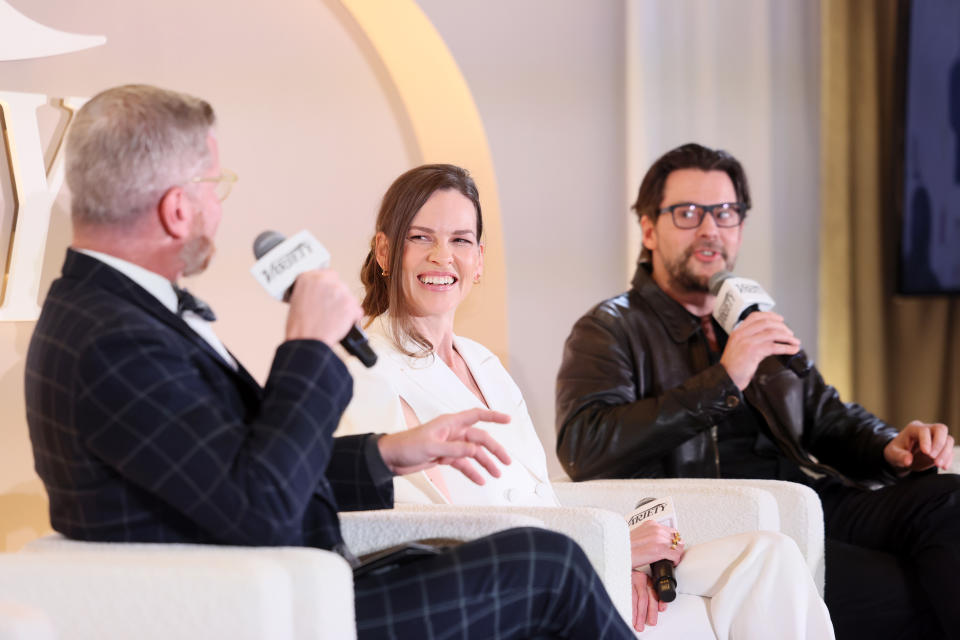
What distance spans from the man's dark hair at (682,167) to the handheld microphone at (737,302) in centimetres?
38

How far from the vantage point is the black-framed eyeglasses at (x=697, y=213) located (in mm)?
3203

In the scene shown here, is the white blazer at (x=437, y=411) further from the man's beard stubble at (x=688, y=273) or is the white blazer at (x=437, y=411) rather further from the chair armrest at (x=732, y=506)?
the man's beard stubble at (x=688, y=273)

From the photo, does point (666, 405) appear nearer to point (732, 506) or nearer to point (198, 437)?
point (732, 506)

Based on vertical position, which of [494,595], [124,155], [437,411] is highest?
[124,155]

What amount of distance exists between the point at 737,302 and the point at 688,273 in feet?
1.01

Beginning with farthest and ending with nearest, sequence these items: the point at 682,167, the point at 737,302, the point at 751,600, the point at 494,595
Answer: the point at 682,167 < the point at 737,302 < the point at 751,600 < the point at 494,595

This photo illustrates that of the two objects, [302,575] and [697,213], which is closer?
[302,575]

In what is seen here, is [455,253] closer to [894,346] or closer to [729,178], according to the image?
[729,178]

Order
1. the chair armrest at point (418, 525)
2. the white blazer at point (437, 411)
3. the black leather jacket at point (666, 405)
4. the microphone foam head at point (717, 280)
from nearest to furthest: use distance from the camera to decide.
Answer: the chair armrest at point (418, 525)
the white blazer at point (437, 411)
the black leather jacket at point (666, 405)
the microphone foam head at point (717, 280)

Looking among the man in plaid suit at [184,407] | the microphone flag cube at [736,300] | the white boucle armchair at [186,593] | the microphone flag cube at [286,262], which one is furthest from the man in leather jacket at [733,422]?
the white boucle armchair at [186,593]

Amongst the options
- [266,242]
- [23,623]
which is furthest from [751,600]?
[23,623]

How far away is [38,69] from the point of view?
331cm

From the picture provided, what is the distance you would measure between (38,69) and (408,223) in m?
1.53

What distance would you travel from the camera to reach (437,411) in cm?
232
